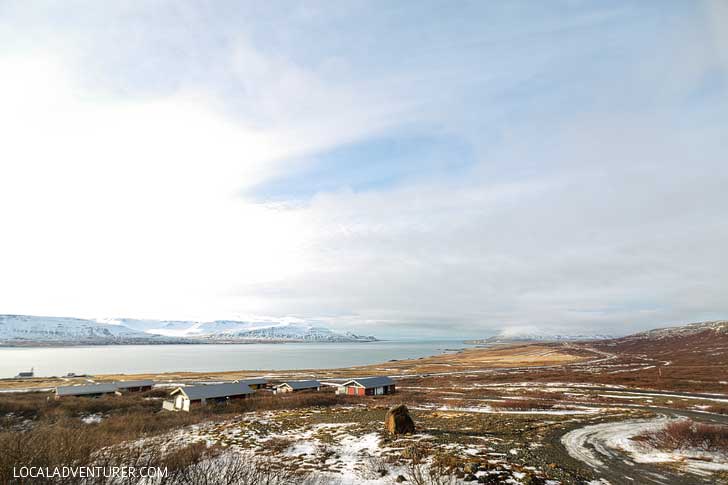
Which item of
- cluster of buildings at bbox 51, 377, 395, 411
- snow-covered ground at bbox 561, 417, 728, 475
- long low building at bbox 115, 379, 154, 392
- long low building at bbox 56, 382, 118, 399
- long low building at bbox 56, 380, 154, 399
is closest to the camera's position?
snow-covered ground at bbox 561, 417, 728, 475

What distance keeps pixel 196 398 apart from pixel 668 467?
152ft

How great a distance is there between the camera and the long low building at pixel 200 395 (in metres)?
46.5

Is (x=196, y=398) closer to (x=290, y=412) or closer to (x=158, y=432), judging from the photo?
(x=290, y=412)

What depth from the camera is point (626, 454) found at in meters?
23.2

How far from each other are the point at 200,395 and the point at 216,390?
311cm

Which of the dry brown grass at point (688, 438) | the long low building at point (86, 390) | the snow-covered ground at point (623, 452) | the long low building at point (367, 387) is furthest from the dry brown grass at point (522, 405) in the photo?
the long low building at point (86, 390)

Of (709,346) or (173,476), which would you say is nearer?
(173,476)

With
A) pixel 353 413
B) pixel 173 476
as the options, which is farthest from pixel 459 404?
pixel 173 476

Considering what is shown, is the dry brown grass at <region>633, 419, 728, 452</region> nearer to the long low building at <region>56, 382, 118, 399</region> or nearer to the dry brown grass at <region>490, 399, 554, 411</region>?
the dry brown grass at <region>490, 399, 554, 411</region>

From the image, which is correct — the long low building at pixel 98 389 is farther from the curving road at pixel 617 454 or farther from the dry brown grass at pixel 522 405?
the curving road at pixel 617 454

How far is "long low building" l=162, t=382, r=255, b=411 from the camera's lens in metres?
46.5

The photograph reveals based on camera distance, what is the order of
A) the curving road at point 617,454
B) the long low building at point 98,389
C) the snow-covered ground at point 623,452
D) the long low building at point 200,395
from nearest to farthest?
the curving road at point 617,454 < the snow-covered ground at point 623,452 < the long low building at point 200,395 < the long low building at point 98,389

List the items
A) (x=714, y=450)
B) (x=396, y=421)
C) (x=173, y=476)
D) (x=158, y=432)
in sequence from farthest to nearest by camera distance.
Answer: (x=158, y=432), (x=396, y=421), (x=714, y=450), (x=173, y=476)

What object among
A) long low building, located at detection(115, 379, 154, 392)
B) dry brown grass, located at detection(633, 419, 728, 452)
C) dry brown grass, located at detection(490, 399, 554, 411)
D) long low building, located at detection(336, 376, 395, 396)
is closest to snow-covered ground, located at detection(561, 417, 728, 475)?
dry brown grass, located at detection(633, 419, 728, 452)
